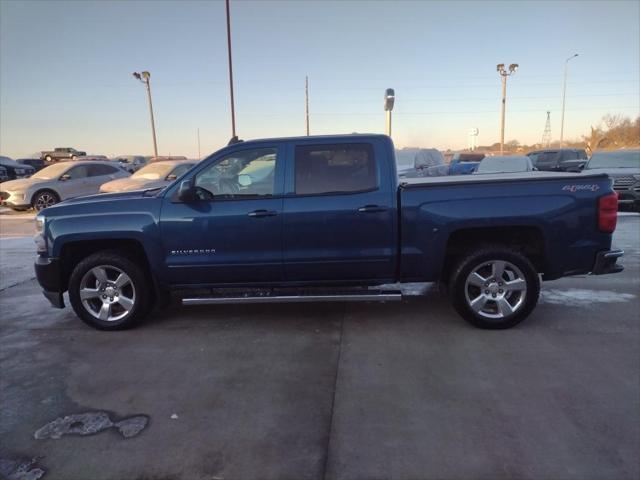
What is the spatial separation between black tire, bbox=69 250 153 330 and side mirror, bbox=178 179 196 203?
0.86 meters

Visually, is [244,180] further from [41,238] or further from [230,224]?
[41,238]

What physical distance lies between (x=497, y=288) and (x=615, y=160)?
1205cm

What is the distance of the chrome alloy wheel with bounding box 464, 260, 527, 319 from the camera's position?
4552 millimetres

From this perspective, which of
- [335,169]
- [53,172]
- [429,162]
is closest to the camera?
[335,169]

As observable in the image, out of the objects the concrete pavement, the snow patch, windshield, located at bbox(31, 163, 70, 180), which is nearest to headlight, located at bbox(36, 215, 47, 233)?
the concrete pavement

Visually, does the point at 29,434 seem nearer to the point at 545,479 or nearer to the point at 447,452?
the point at 447,452

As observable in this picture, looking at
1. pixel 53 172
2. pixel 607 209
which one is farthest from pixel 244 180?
pixel 53 172

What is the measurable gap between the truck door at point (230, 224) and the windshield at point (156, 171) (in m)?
9.27

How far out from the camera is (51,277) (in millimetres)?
4770

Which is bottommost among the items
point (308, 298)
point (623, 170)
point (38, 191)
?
point (308, 298)

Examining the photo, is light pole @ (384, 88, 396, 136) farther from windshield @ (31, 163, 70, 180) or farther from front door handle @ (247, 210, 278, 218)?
windshield @ (31, 163, 70, 180)

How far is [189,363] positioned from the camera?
13.4ft

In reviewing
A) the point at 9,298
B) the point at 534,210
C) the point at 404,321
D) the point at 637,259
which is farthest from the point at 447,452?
the point at 637,259

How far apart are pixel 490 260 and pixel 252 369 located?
2.41 meters
